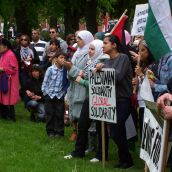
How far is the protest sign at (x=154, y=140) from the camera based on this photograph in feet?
15.6

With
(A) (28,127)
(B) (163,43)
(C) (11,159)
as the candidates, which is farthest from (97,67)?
(A) (28,127)

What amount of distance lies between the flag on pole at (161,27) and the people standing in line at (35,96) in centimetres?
769

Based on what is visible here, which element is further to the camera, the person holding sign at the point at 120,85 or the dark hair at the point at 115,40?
the dark hair at the point at 115,40

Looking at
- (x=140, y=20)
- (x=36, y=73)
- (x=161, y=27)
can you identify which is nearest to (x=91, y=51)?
(x=140, y=20)

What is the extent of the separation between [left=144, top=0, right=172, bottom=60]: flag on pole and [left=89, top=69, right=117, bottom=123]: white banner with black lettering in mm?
2142

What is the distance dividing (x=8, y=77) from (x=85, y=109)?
4.68 metres

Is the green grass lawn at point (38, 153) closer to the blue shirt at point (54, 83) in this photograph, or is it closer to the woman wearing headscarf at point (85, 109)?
the woman wearing headscarf at point (85, 109)

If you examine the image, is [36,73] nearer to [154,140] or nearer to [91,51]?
[91,51]

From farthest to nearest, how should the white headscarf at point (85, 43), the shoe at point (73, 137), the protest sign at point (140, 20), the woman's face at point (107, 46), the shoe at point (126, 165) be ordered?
the protest sign at point (140, 20) < the shoe at point (73, 137) < the white headscarf at point (85, 43) < the shoe at point (126, 165) < the woman's face at point (107, 46)

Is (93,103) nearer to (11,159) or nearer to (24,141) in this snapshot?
(11,159)

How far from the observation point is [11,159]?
341 inches

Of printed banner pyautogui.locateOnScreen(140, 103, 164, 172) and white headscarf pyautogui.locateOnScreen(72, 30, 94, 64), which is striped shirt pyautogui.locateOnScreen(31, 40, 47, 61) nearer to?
white headscarf pyautogui.locateOnScreen(72, 30, 94, 64)

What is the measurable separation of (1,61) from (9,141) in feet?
9.53

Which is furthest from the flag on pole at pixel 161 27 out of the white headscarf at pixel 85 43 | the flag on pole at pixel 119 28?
the white headscarf at pixel 85 43
